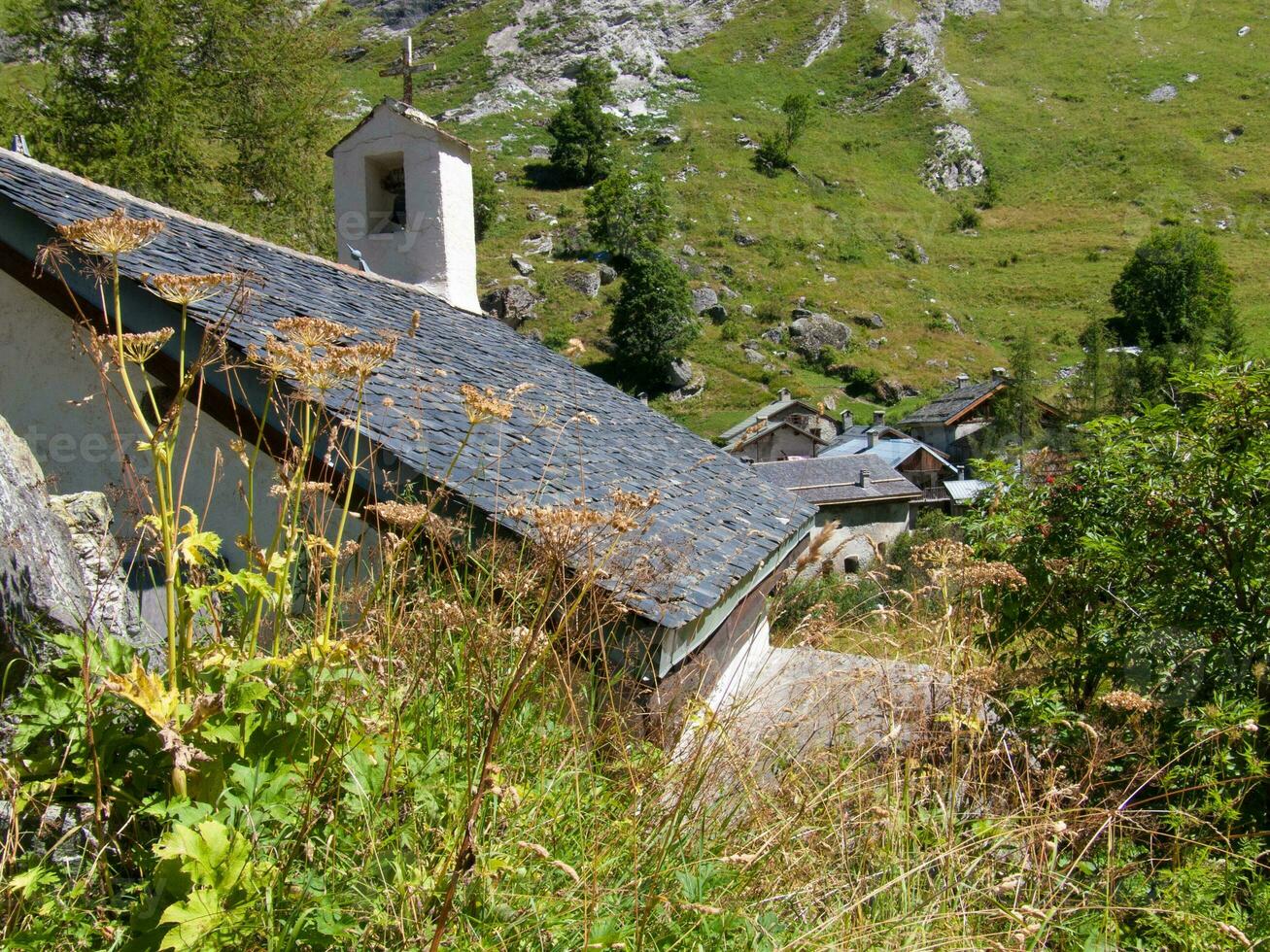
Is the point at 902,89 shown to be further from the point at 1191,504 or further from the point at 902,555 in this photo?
the point at 1191,504

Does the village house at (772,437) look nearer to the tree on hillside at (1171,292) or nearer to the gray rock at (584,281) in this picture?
the gray rock at (584,281)

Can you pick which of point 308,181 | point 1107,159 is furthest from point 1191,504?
point 1107,159

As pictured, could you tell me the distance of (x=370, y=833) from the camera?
1552 mm

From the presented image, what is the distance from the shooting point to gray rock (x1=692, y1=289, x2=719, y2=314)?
6525 centimetres

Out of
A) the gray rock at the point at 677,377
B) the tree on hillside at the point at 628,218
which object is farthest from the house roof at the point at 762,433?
the tree on hillside at the point at 628,218

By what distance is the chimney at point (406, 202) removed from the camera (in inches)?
338

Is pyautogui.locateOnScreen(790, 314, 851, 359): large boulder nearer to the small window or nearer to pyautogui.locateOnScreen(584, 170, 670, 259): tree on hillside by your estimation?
pyautogui.locateOnScreen(584, 170, 670, 259): tree on hillside

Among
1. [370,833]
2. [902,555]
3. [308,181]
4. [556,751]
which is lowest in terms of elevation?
[902,555]

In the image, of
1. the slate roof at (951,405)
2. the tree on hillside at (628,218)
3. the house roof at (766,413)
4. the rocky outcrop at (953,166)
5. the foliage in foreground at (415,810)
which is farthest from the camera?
the rocky outcrop at (953,166)


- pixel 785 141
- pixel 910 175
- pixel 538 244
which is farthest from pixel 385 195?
pixel 910 175

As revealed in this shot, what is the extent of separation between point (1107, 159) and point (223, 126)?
8982cm

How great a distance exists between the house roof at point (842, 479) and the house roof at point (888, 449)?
2.60 m

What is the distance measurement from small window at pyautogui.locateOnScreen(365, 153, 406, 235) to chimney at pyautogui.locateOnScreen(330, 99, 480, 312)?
1cm

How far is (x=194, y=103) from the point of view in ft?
66.5
